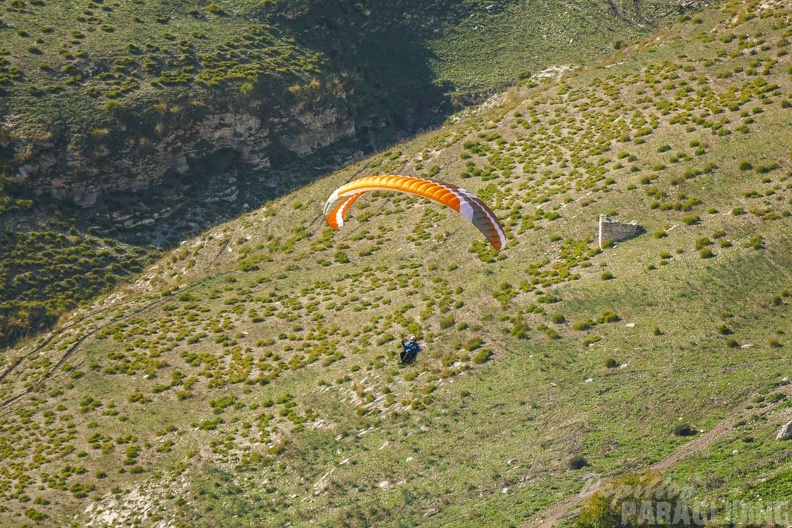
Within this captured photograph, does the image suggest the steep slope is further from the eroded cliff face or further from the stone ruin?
the stone ruin

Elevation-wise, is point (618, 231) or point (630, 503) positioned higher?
point (618, 231)

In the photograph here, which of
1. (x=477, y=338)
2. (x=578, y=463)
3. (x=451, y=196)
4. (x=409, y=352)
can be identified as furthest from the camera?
(x=409, y=352)

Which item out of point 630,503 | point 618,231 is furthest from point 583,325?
point 630,503

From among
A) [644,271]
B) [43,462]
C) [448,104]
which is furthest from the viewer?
[448,104]

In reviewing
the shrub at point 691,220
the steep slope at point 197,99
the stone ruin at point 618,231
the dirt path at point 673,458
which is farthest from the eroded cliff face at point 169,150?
the dirt path at point 673,458

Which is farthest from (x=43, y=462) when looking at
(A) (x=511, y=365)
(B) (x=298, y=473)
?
(A) (x=511, y=365)

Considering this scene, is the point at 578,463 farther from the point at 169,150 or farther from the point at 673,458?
the point at 169,150

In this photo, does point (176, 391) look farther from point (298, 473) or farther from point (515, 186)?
point (515, 186)
